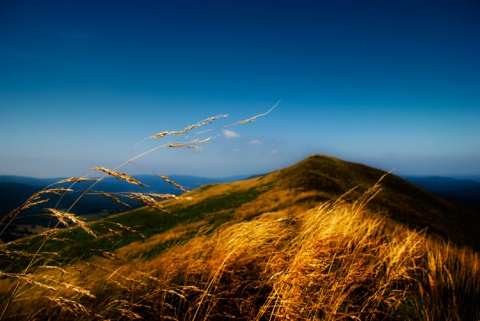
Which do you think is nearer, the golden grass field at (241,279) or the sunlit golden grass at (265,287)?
the golden grass field at (241,279)

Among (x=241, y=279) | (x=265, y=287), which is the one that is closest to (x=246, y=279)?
(x=241, y=279)

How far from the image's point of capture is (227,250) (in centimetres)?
282

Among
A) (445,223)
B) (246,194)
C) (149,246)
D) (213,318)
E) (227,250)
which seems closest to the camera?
(213,318)

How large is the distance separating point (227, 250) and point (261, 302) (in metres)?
0.61

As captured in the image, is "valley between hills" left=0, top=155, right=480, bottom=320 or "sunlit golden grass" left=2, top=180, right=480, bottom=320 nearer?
"valley between hills" left=0, top=155, right=480, bottom=320

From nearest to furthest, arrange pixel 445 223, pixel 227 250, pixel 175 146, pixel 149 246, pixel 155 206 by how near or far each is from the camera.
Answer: pixel 155 206 < pixel 175 146 < pixel 227 250 < pixel 149 246 < pixel 445 223

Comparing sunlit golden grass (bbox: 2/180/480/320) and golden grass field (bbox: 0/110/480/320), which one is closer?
golden grass field (bbox: 0/110/480/320)

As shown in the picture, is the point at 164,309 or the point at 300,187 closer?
the point at 164,309

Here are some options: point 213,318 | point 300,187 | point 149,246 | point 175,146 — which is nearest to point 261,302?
point 213,318

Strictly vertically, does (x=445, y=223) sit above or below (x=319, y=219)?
below

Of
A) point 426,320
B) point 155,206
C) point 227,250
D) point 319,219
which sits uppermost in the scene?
point 155,206

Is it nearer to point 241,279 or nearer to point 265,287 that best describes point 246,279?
point 241,279

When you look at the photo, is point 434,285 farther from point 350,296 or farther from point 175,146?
point 175,146

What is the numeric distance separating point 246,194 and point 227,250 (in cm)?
3189
